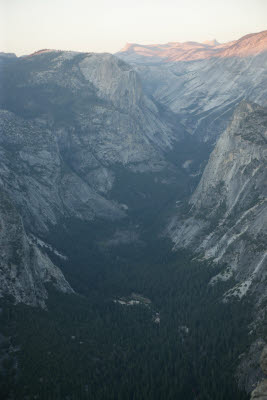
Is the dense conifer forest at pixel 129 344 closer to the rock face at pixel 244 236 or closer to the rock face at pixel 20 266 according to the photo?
the rock face at pixel 20 266

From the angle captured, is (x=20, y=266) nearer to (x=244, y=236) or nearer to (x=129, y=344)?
(x=129, y=344)

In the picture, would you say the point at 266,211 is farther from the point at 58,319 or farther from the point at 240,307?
the point at 58,319

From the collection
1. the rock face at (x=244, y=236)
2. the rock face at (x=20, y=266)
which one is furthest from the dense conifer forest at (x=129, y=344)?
the rock face at (x=244, y=236)

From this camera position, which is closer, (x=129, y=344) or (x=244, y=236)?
(x=129, y=344)

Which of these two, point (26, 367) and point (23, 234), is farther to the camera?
point (23, 234)

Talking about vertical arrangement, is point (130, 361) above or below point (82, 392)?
above

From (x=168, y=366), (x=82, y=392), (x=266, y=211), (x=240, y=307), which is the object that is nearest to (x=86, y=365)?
(x=82, y=392)

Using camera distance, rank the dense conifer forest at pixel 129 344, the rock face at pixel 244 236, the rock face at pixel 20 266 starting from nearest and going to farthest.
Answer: the dense conifer forest at pixel 129 344, the rock face at pixel 20 266, the rock face at pixel 244 236

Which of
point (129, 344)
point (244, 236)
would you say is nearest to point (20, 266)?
point (129, 344)
